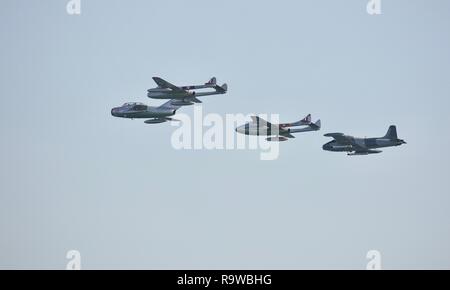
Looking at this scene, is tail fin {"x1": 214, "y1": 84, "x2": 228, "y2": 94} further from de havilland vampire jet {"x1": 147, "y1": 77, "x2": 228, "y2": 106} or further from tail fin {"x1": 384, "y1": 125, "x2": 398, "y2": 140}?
tail fin {"x1": 384, "y1": 125, "x2": 398, "y2": 140}

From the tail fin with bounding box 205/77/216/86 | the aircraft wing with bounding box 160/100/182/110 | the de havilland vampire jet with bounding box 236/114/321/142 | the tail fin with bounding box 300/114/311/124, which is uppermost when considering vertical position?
the tail fin with bounding box 205/77/216/86

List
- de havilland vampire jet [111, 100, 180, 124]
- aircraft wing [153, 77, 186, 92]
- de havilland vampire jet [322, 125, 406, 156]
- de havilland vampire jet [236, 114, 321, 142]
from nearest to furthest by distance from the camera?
aircraft wing [153, 77, 186, 92] < de havilland vampire jet [111, 100, 180, 124] < de havilland vampire jet [322, 125, 406, 156] < de havilland vampire jet [236, 114, 321, 142]

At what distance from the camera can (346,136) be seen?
445 feet

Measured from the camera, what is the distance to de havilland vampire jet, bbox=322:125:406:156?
440 ft

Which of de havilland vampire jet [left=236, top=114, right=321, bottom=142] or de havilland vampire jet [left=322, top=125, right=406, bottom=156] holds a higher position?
de havilland vampire jet [left=236, top=114, right=321, bottom=142]

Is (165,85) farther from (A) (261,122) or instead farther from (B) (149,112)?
(A) (261,122)

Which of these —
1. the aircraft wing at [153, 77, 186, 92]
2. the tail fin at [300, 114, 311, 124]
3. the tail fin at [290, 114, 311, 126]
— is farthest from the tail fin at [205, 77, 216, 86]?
the tail fin at [300, 114, 311, 124]

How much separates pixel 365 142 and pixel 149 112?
2796 centimetres

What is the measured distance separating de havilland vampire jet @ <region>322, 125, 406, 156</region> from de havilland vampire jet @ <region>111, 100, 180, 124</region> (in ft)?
69.5

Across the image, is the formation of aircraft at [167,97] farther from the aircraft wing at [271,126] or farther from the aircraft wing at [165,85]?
the aircraft wing at [271,126]

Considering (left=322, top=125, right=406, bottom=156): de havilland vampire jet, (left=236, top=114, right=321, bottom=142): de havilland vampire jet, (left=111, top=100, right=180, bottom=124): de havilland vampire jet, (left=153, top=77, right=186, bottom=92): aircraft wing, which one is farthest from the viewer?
(left=236, top=114, right=321, bottom=142): de havilland vampire jet
